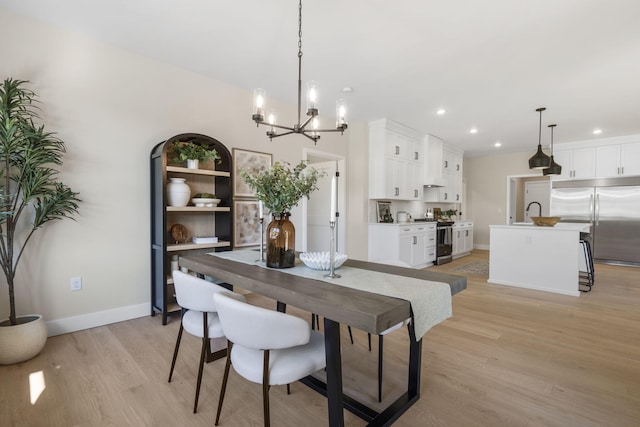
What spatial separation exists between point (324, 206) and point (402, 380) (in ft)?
12.5

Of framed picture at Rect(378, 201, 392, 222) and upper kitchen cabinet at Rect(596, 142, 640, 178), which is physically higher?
upper kitchen cabinet at Rect(596, 142, 640, 178)

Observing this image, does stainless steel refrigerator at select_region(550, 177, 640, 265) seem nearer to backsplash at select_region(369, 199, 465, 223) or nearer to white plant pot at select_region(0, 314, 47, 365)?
backsplash at select_region(369, 199, 465, 223)

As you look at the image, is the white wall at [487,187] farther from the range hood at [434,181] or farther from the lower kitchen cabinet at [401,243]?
the lower kitchen cabinet at [401,243]

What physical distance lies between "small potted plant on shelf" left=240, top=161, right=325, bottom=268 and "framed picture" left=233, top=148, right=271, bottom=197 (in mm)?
1950

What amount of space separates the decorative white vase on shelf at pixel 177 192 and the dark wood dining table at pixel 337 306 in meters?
1.21

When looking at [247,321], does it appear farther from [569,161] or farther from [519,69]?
[569,161]

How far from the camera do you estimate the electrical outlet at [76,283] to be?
8.93 feet

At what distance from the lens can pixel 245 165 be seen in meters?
3.86

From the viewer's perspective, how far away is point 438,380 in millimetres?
1990

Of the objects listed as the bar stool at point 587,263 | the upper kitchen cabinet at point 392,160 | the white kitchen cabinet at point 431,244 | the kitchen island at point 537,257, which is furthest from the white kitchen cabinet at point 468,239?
the kitchen island at point 537,257

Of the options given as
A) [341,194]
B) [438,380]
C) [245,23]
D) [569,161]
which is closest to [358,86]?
[245,23]

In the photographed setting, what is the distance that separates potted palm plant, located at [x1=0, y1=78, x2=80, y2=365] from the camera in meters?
2.13

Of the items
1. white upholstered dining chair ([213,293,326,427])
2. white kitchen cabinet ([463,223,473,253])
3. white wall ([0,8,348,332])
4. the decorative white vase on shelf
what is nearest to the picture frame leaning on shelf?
white wall ([0,8,348,332])

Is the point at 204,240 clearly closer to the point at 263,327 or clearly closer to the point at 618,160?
the point at 263,327
